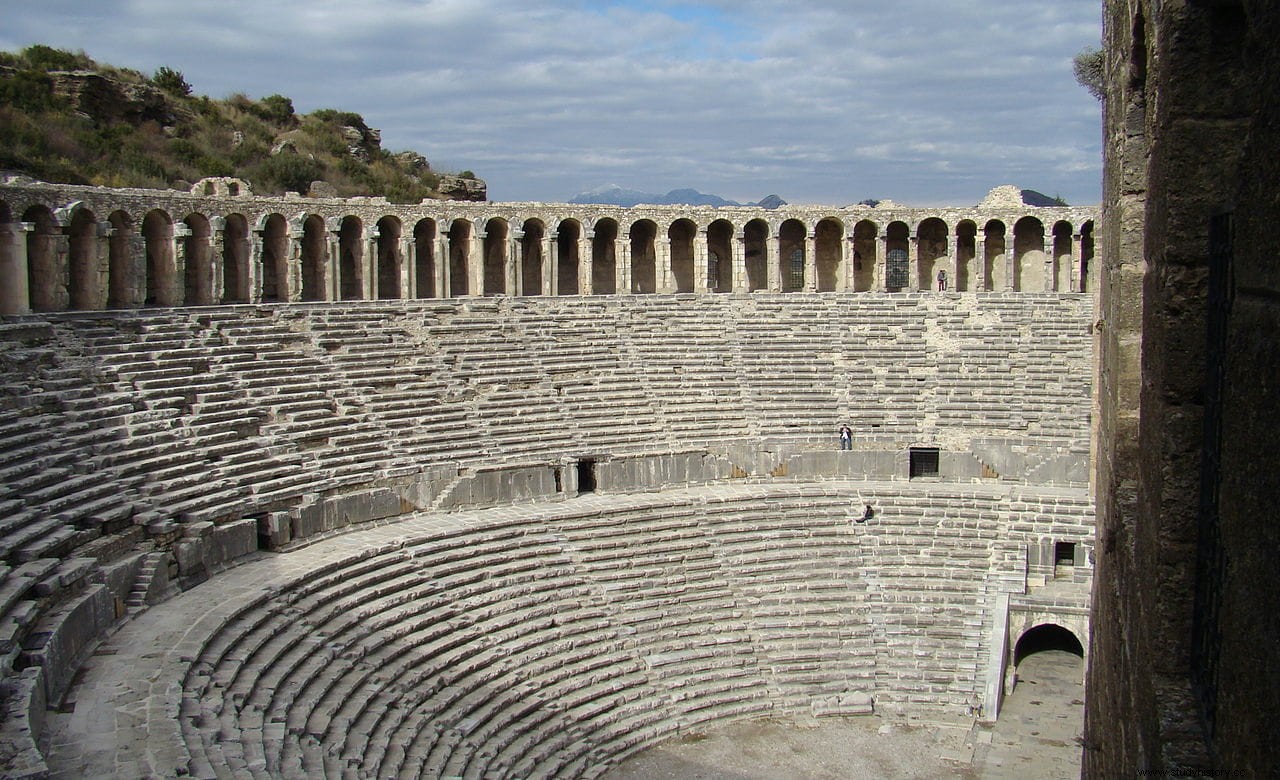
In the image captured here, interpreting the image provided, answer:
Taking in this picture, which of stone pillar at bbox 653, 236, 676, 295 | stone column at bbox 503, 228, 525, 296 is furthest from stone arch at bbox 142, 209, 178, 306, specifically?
stone pillar at bbox 653, 236, 676, 295

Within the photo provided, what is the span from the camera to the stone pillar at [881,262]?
1184 inches

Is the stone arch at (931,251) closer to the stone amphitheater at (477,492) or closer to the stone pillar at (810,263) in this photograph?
the stone amphitheater at (477,492)

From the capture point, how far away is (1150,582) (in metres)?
3.98

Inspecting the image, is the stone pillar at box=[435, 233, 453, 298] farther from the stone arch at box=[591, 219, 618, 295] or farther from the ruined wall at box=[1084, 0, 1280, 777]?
the ruined wall at box=[1084, 0, 1280, 777]

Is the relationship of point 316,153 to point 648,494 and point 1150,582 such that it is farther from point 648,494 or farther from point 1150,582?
point 1150,582

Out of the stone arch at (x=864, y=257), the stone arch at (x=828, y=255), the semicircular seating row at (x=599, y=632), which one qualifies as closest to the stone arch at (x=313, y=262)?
the semicircular seating row at (x=599, y=632)

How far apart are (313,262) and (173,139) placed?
1071 centimetres

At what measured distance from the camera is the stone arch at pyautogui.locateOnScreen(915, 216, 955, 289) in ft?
102

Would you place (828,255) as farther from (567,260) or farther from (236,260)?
(236,260)

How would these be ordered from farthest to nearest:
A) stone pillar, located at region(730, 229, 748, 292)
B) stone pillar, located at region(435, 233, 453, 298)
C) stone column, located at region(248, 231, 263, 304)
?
stone pillar, located at region(730, 229, 748, 292) < stone pillar, located at region(435, 233, 453, 298) < stone column, located at region(248, 231, 263, 304)

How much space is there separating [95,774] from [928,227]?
26.6 m

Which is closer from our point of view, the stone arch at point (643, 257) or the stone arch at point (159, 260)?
the stone arch at point (159, 260)

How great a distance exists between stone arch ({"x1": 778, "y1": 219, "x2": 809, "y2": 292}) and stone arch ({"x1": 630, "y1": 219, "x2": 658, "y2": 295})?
143 inches

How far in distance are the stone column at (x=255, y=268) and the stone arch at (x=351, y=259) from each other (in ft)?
5.84
